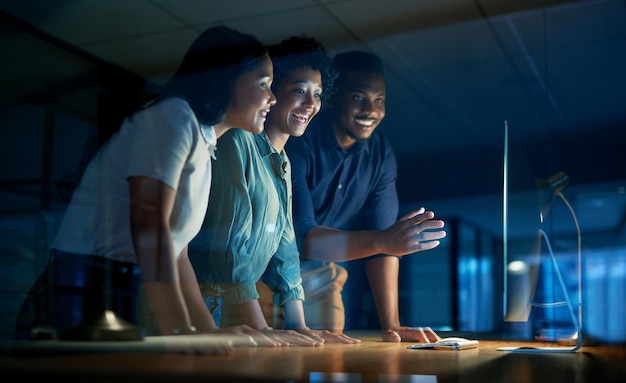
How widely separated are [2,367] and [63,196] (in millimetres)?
1160

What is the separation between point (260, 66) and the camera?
228cm

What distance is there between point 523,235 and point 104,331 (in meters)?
1.71

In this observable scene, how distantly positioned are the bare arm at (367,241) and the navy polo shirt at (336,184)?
3 cm

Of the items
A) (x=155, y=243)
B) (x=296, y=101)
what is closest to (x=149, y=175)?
(x=155, y=243)

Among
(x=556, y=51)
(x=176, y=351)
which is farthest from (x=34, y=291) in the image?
(x=556, y=51)

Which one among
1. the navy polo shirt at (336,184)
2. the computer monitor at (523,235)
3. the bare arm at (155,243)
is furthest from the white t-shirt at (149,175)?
the computer monitor at (523,235)

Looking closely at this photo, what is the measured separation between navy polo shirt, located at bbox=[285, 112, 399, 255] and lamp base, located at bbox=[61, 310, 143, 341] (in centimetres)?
88

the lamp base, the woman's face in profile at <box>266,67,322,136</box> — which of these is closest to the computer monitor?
the woman's face in profile at <box>266,67,322,136</box>

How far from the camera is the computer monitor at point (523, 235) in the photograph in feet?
7.07

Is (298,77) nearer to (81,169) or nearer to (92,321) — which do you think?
(81,169)

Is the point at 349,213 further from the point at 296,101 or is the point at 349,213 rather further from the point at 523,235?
the point at 523,235

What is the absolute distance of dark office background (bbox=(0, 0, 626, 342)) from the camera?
247cm

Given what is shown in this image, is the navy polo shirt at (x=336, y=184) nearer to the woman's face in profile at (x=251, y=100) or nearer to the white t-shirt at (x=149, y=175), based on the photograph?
the woman's face in profile at (x=251, y=100)

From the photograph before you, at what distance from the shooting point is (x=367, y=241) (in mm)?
2598
